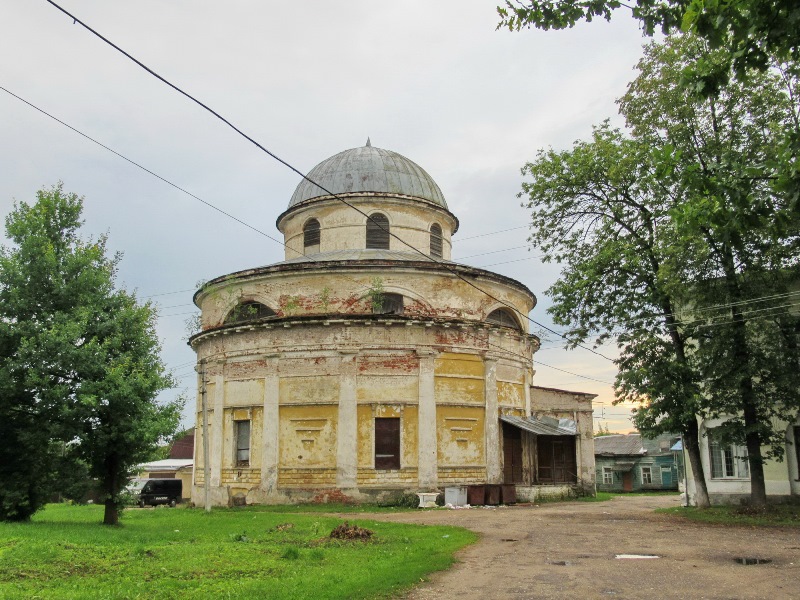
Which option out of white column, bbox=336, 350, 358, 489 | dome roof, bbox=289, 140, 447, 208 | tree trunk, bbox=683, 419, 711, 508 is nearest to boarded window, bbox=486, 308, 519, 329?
white column, bbox=336, 350, 358, 489

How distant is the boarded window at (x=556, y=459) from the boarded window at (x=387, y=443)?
6735 millimetres

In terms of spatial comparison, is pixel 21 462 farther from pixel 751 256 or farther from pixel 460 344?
pixel 751 256

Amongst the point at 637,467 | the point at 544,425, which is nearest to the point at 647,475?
the point at 637,467

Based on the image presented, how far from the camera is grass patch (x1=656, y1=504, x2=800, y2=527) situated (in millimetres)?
18828

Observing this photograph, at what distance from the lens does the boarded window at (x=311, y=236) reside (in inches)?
1222

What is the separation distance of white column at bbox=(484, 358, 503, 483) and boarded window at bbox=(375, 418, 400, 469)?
3472mm

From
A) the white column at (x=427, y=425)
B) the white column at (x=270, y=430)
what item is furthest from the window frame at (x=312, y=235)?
the white column at (x=427, y=425)

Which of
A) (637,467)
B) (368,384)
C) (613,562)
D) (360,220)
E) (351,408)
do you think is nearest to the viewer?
(613,562)

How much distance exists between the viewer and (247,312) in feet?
91.5

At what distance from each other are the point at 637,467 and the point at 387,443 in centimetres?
3329

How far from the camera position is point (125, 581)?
974 centimetres

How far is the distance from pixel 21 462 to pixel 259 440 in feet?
29.4

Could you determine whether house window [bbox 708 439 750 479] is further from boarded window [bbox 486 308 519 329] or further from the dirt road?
boarded window [bbox 486 308 519 329]

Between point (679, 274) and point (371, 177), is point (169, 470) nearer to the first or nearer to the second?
point (371, 177)
